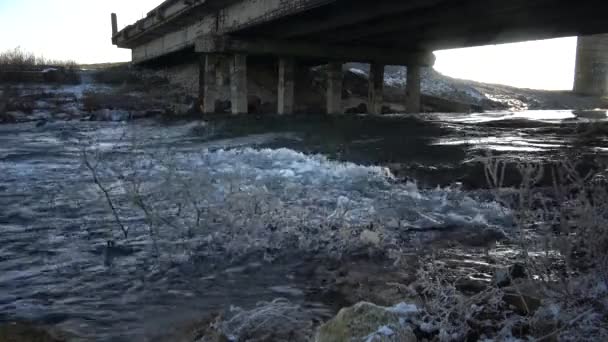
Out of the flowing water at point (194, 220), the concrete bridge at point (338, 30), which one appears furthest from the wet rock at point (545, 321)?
the concrete bridge at point (338, 30)

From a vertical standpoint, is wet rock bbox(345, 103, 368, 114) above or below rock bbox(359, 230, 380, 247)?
above

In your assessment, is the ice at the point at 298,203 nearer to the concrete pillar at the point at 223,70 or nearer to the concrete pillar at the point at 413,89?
the concrete pillar at the point at 223,70

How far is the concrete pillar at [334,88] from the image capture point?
29391 mm

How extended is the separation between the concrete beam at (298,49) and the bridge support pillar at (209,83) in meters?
1.16

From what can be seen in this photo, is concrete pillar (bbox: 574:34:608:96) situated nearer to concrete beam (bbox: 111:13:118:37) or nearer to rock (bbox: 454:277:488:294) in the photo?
concrete beam (bbox: 111:13:118:37)

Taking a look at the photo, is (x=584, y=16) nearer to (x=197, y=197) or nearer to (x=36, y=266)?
(x=197, y=197)

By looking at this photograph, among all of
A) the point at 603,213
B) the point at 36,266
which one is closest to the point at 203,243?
the point at 36,266

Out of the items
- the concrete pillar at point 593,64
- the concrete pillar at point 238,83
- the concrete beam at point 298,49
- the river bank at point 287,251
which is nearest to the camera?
the river bank at point 287,251

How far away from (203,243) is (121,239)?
0.86 meters

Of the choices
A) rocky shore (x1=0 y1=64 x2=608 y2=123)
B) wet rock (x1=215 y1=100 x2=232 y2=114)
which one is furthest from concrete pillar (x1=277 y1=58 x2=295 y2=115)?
wet rock (x1=215 y1=100 x2=232 y2=114)

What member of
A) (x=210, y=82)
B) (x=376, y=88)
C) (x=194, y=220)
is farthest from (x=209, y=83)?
(x=194, y=220)

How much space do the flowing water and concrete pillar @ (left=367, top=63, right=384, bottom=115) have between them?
Answer: 63.5 ft

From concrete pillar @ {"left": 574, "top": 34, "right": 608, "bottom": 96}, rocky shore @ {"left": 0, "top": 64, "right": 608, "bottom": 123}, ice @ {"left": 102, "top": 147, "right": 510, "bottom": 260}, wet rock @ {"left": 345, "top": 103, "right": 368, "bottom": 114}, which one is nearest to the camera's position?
ice @ {"left": 102, "top": 147, "right": 510, "bottom": 260}

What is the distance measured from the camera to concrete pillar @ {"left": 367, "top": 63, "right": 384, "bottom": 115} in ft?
99.6
